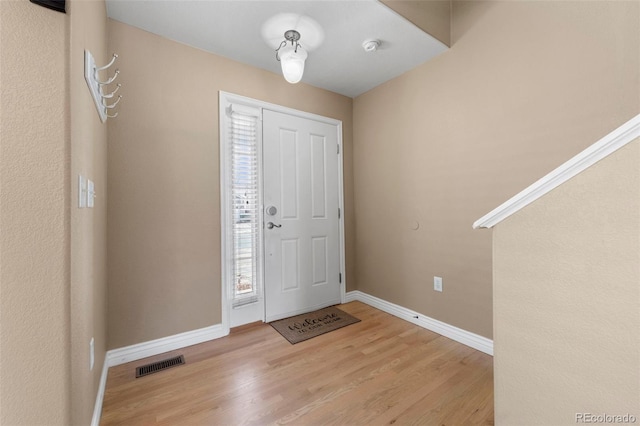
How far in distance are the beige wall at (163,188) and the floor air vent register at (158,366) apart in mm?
201

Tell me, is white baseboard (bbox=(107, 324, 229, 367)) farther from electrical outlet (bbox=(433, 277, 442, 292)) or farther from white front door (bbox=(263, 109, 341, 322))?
electrical outlet (bbox=(433, 277, 442, 292))

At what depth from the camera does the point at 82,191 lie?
3.34ft

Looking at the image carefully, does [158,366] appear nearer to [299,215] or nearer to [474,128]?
[299,215]

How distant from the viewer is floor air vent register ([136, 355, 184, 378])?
1.75 meters

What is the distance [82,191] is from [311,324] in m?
2.02

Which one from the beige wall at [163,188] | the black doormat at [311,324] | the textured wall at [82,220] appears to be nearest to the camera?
the textured wall at [82,220]

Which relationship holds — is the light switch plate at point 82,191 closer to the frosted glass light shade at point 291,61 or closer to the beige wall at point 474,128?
the frosted glass light shade at point 291,61

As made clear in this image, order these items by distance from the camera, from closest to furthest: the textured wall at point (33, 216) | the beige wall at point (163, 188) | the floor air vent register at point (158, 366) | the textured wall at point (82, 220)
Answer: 1. the textured wall at point (33, 216)
2. the textured wall at point (82, 220)
3. the floor air vent register at point (158, 366)
4. the beige wall at point (163, 188)

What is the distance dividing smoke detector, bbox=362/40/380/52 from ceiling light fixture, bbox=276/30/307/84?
1.72 feet

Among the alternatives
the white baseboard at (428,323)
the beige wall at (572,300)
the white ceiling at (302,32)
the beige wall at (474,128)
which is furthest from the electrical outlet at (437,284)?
the white ceiling at (302,32)

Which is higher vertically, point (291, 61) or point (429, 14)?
point (429, 14)

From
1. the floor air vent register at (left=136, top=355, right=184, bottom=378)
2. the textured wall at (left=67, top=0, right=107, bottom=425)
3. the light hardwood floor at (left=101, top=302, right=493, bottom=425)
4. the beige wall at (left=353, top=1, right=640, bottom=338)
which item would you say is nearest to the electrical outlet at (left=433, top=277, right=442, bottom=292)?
the beige wall at (left=353, top=1, right=640, bottom=338)

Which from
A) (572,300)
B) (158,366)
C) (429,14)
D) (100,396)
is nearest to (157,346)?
(158,366)

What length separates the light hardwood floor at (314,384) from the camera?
1377mm
